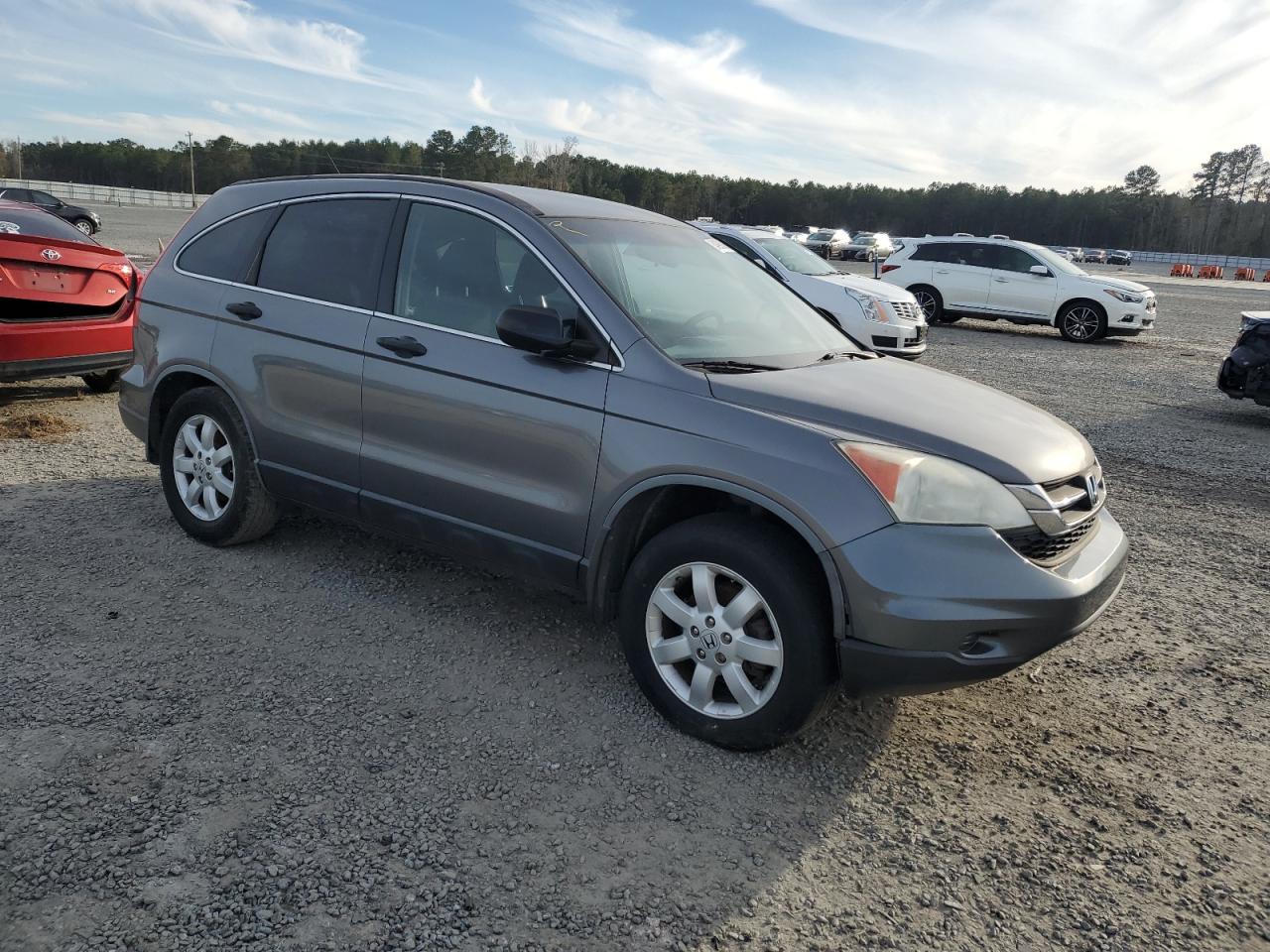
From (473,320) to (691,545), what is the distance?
4.42ft

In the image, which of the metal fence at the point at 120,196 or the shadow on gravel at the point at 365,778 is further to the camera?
the metal fence at the point at 120,196

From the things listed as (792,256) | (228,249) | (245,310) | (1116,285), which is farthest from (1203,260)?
(245,310)

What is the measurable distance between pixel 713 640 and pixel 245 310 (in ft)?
9.18

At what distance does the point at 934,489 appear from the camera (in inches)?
113

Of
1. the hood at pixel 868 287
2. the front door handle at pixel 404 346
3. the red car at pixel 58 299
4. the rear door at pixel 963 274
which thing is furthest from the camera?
the rear door at pixel 963 274

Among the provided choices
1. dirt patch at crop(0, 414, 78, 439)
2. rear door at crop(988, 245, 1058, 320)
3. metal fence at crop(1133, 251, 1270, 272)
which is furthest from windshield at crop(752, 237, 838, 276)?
metal fence at crop(1133, 251, 1270, 272)

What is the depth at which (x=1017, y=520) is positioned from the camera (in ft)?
9.56

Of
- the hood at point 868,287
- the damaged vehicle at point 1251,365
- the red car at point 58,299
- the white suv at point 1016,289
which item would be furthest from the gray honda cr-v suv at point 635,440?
the white suv at point 1016,289

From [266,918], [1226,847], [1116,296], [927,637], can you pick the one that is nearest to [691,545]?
[927,637]

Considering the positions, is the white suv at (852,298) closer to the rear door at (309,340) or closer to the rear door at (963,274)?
the rear door at (963,274)

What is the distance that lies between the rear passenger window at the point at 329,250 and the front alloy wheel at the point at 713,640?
1892 mm

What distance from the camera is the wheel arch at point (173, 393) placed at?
178 inches

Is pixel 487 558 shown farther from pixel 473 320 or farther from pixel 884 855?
pixel 884 855

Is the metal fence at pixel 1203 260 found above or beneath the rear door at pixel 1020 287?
above
